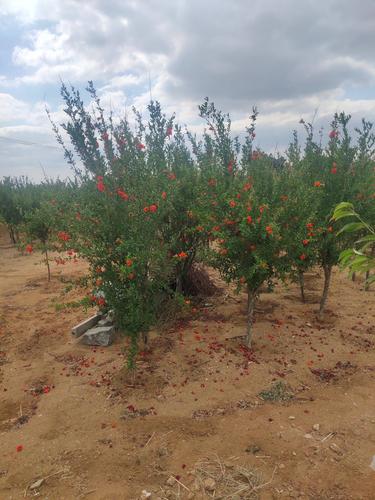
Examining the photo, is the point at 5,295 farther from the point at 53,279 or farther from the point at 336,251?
the point at 336,251

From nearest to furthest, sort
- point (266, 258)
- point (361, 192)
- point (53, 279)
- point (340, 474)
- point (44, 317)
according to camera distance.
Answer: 1. point (340, 474)
2. point (266, 258)
3. point (361, 192)
4. point (44, 317)
5. point (53, 279)

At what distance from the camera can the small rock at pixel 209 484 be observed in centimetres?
381

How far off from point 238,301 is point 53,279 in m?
6.88

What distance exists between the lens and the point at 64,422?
16.5 ft

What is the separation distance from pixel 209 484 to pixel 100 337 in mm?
3898

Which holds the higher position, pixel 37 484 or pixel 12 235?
pixel 12 235

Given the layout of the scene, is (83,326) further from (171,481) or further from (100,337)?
(171,481)

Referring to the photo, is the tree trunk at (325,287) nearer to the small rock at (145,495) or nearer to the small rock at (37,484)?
the small rock at (145,495)

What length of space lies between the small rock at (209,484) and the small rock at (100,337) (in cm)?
371

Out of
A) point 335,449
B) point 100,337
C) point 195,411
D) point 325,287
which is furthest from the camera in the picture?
point 325,287

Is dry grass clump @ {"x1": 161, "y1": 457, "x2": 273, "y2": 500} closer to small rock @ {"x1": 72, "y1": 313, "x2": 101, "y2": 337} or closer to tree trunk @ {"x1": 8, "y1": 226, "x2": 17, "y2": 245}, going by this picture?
→ small rock @ {"x1": 72, "y1": 313, "x2": 101, "y2": 337}

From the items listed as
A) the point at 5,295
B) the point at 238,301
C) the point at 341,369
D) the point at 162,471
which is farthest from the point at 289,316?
the point at 5,295

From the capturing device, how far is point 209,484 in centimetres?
385

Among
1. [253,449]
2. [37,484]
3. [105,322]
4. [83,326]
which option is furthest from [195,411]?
[83,326]
